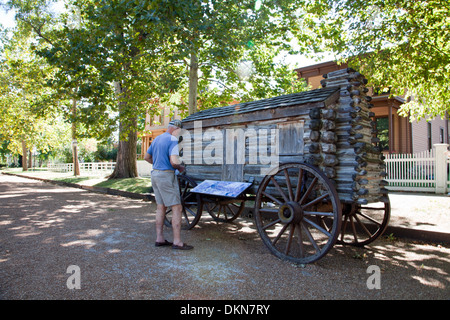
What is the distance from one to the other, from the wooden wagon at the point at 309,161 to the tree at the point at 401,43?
18.0ft

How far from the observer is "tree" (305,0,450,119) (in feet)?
28.1

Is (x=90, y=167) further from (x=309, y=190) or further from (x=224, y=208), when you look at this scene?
(x=309, y=190)

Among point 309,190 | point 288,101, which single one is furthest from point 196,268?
point 288,101

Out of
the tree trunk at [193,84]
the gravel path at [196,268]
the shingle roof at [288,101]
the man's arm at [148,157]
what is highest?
the tree trunk at [193,84]

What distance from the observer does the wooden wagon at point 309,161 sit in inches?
168

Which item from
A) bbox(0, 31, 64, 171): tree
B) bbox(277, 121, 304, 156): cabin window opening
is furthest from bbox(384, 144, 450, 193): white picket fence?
bbox(0, 31, 64, 171): tree

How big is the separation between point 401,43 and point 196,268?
32.0 feet

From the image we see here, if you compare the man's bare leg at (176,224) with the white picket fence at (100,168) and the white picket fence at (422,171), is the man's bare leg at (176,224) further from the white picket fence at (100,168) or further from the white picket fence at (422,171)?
the white picket fence at (100,168)

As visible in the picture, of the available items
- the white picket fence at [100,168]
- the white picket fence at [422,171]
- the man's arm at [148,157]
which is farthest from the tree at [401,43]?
the white picket fence at [100,168]

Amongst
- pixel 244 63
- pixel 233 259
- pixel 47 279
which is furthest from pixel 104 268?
pixel 244 63

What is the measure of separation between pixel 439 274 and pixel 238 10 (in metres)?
11.0

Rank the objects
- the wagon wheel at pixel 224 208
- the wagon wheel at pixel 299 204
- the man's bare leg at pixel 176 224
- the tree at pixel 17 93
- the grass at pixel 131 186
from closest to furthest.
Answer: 1. the wagon wheel at pixel 299 204
2. the man's bare leg at pixel 176 224
3. the wagon wheel at pixel 224 208
4. the grass at pixel 131 186
5. the tree at pixel 17 93

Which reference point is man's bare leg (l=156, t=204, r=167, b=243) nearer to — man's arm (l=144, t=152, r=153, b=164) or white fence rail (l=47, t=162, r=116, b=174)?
man's arm (l=144, t=152, r=153, b=164)
